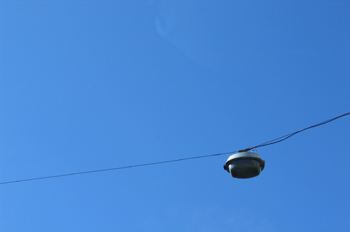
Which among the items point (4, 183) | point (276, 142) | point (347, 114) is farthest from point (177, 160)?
point (4, 183)

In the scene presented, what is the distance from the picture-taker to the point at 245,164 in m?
6.78

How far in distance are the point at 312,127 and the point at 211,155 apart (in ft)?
7.22

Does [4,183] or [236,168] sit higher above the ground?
[4,183]

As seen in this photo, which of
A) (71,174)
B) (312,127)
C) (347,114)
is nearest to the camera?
(347,114)

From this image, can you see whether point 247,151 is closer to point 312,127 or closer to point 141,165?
point 312,127

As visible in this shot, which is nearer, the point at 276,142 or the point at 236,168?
the point at 236,168

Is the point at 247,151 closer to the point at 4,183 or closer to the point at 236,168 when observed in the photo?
the point at 236,168

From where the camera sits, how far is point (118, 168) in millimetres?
9766

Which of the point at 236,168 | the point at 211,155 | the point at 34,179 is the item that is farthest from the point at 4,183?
the point at 236,168

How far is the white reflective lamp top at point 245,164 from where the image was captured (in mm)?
6801

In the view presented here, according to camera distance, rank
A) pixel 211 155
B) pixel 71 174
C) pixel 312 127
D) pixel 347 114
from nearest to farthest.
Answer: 1. pixel 347 114
2. pixel 312 127
3. pixel 211 155
4. pixel 71 174

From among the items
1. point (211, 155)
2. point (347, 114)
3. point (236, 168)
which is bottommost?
point (236, 168)

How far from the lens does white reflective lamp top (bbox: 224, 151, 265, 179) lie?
22.3ft

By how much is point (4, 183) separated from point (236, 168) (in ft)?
21.7
